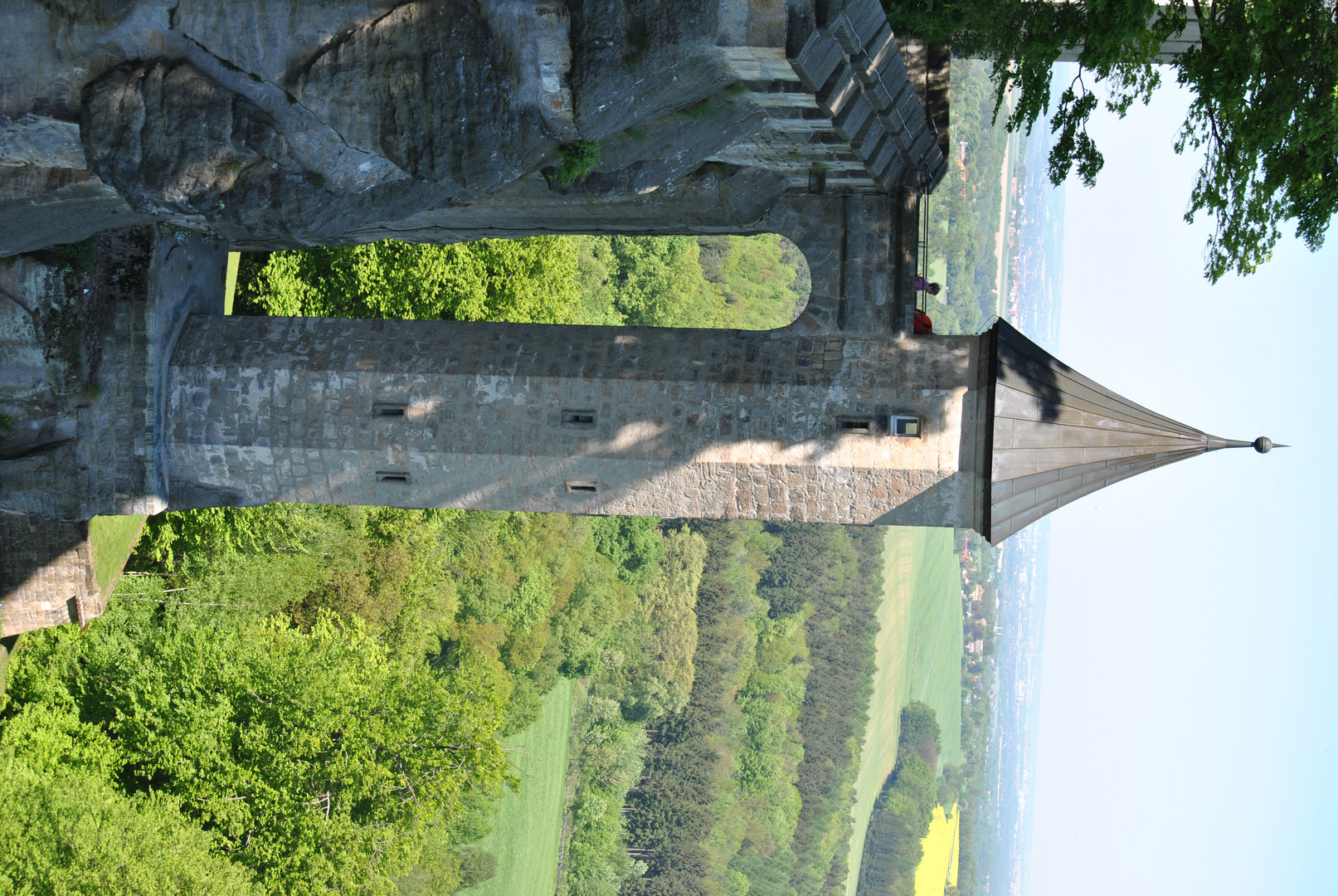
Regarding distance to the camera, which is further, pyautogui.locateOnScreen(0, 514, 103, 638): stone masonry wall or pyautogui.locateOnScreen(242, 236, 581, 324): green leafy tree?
pyautogui.locateOnScreen(242, 236, 581, 324): green leafy tree

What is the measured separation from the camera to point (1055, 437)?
1630 cm

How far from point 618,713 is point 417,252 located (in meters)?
36.8

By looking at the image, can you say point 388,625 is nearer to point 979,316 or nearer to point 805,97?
point 805,97

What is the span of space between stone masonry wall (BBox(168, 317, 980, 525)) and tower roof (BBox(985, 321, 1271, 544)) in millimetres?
534

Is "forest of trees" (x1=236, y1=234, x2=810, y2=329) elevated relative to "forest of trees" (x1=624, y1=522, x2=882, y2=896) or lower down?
elevated

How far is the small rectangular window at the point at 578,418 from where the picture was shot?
16.6 m

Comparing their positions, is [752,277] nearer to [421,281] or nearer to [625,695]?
[625,695]

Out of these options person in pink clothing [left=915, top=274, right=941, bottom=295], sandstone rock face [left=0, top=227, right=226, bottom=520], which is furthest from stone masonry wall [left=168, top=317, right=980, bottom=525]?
person in pink clothing [left=915, top=274, right=941, bottom=295]

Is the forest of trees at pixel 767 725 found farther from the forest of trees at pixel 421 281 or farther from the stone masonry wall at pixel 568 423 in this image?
the stone masonry wall at pixel 568 423

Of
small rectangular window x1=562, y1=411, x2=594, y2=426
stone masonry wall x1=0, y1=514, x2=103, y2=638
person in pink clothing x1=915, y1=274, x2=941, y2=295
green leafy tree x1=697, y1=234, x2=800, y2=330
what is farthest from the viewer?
green leafy tree x1=697, y1=234, x2=800, y2=330

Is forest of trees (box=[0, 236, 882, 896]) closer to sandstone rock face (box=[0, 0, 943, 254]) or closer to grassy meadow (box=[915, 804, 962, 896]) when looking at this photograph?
sandstone rock face (box=[0, 0, 943, 254])

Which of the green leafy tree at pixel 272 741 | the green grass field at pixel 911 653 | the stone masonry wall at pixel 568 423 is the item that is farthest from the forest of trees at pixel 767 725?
the stone masonry wall at pixel 568 423

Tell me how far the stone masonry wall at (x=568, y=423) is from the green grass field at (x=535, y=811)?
100 ft

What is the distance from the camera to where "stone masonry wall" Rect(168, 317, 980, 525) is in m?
16.2
